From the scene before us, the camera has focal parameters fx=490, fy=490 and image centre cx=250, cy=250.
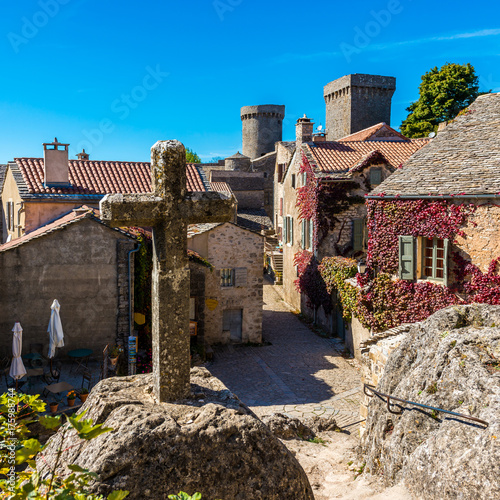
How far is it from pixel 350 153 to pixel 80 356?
1750cm

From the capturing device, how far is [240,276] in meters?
22.5

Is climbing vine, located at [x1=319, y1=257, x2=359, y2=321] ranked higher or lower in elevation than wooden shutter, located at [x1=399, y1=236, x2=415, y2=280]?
lower

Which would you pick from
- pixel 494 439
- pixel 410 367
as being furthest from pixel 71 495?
pixel 410 367

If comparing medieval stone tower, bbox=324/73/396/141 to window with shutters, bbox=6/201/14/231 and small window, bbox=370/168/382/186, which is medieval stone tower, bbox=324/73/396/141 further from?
window with shutters, bbox=6/201/14/231

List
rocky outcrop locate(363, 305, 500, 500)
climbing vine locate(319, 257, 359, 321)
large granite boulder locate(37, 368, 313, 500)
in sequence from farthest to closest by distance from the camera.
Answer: climbing vine locate(319, 257, 359, 321), rocky outcrop locate(363, 305, 500, 500), large granite boulder locate(37, 368, 313, 500)

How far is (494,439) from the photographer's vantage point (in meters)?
5.28

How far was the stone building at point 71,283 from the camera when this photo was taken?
615 inches

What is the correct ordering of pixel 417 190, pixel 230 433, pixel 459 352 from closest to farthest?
pixel 230 433, pixel 459 352, pixel 417 190

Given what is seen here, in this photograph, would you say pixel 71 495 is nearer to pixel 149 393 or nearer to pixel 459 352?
pixel 149 393

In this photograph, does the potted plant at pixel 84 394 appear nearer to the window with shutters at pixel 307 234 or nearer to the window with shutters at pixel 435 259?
the window with shutters at pixel 435 259

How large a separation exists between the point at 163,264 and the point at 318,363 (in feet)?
50.5

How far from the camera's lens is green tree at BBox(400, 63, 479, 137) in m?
38.9

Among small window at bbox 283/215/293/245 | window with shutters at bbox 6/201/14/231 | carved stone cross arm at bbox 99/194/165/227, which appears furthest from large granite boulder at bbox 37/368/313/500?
small window at bbox 283/215/293/245

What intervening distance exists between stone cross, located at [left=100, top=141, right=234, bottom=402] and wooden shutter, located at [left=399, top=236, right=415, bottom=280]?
12.0 meters
